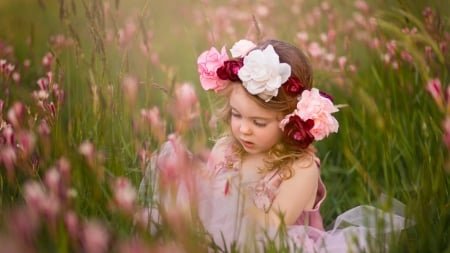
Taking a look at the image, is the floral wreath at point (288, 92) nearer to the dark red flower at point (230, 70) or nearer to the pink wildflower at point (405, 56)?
the dark red flower at point (230, 70)

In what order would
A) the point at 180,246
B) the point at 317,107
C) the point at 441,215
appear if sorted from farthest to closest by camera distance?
the point at 317,107 → the point at 441,215 → the point at 180,246

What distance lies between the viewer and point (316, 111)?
7.72 ft

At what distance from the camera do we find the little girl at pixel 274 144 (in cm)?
232

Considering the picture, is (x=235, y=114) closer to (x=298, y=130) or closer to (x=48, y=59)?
(x=298, y=130)

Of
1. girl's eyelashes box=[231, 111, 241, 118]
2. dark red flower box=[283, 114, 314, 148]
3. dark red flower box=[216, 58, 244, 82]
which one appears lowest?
dark red flower box=[283, 114, 314, 148]

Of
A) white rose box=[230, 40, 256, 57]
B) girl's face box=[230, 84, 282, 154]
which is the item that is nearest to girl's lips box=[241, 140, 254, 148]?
girl's face box=[230, 84, 282, 154]

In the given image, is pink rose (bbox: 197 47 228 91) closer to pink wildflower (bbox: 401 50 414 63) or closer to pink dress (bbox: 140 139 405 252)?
pink dress (bbox: 140 139 405 252)

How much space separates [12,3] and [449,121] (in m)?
3.60

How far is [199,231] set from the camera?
189cm

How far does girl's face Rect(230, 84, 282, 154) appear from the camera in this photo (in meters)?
2.36

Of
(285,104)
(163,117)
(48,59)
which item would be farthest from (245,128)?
(48,59)

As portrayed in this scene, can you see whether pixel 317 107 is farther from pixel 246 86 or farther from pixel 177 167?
pixel 177 167

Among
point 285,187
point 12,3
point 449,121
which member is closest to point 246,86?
point 285,187

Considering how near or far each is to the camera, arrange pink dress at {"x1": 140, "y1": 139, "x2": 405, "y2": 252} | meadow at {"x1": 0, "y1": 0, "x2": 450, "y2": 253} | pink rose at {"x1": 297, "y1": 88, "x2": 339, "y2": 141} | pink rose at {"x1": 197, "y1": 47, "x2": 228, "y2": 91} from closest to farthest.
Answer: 1. meadow at {"x1": 0, "y1": 0, "x2": 450, "y2": 253}
2. pink dress at {"x1": 140, "y1": 139, "x2": 405, "y2": 252}
3. pink rose at {"x1": 297, "y1": 88, "x2": 339, "y2": 141}
4. pink rose at {"x1": 197, "y1": 47, "x2": 228, "y2": 91}
